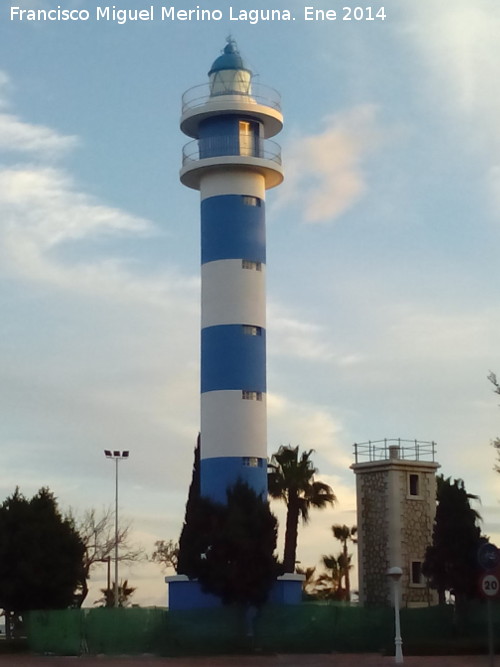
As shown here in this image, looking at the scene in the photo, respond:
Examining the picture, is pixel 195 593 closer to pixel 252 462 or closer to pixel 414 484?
pixel 252 462

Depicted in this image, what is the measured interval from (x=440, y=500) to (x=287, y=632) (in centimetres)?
979

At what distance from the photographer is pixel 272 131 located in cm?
5912

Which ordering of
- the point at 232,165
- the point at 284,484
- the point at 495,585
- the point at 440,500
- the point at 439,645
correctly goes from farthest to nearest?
the point at 284,484 → the point at 232,165 → the point at 440,500 → the point at 439,645 → the point at 495,585

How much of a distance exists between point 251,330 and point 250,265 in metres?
2.92

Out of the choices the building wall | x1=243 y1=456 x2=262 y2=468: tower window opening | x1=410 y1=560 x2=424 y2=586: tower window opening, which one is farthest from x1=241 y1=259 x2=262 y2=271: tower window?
x1=410 y1=560 x2=424 y2=586: tower window opening

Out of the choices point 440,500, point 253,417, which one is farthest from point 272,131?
point 440,500

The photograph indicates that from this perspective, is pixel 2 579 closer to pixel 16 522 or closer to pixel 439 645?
pixel 16 522

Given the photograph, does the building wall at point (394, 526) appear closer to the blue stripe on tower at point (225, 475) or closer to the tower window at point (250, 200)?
the blue stripe on tower at point (225, 475)

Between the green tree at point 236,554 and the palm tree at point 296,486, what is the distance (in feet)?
78.3

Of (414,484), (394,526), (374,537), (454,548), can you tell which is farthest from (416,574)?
(454,548)

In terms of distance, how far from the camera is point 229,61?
194 feet

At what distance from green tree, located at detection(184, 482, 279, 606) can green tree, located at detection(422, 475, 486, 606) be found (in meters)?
7.70

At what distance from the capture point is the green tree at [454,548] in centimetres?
5041

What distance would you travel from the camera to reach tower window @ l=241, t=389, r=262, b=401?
53.3 meters
